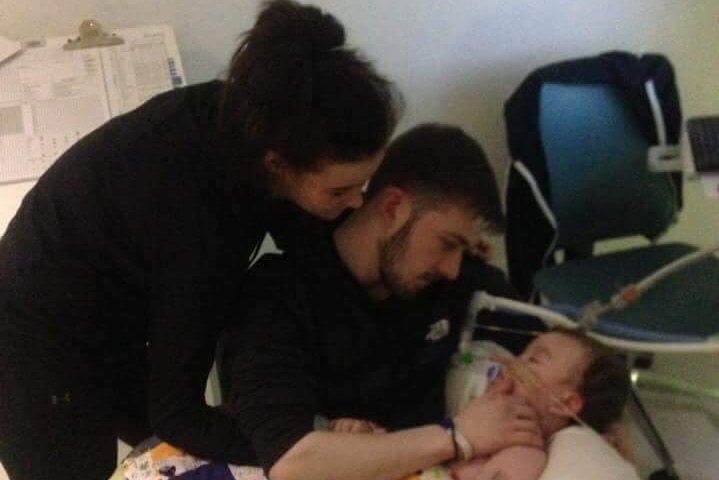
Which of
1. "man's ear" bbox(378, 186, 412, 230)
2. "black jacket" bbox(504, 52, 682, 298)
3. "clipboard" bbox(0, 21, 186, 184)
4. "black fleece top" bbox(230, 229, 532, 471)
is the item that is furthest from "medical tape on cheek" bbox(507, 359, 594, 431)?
"clipboard" bbox(0, 21, 186, 184)

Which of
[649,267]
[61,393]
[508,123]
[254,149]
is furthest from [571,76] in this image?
[61,393]

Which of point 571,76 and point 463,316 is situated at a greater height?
point 571,76

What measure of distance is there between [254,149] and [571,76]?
126cm

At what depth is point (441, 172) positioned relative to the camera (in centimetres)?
136

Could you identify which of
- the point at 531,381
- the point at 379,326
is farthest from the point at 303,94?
the point at 531,381

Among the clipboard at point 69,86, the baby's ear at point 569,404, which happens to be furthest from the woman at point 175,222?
the baby's ear at point 569,404

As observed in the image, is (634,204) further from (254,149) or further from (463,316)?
(254,149)

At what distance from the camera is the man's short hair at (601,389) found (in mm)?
1536

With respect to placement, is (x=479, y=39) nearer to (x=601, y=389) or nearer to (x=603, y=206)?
(x=603, y=206)

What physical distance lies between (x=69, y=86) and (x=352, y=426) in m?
1.03

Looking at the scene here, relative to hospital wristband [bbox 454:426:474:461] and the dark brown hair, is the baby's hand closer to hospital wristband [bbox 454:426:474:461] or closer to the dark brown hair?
hospital wristband [bbox 454:426:474:461]

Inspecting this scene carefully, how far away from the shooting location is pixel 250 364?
1.29m

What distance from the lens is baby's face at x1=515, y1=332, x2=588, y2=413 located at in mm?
1508

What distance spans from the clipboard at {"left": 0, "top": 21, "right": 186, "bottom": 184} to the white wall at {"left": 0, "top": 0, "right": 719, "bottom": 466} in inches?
6.9
